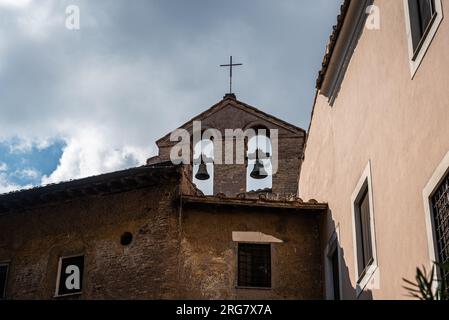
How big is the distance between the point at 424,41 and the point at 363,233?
12.8 feet

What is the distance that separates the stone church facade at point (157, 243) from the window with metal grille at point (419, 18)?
5902 mm

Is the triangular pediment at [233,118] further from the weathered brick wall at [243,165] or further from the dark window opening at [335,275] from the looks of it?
the dark window opening at [335,275]

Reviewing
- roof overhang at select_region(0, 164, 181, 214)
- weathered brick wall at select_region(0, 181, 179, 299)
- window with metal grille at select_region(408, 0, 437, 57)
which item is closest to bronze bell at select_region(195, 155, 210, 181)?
roof overhang at select_region(0, 164, 181, 214)

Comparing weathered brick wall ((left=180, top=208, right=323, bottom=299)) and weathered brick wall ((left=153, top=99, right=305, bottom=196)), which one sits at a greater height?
weathered brick wall ((left=153, top=99, right=305, bottom=196))

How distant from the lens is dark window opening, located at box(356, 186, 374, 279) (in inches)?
506

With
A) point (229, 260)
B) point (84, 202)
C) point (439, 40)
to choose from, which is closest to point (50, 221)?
point (84, 202)

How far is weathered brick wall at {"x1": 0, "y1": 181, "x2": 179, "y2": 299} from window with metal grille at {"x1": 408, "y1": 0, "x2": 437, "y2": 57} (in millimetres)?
6724

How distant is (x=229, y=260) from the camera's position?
627 inches

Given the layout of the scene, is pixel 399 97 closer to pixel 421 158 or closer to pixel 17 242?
pixel 421 158

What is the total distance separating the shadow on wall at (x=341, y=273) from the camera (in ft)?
42.7

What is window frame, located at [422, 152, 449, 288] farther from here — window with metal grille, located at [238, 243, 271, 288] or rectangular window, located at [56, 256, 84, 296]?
rectangular window, located at [56, 256, 84, 296]

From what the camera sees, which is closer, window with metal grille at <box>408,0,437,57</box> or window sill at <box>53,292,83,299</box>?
window with metal grille at <box>408,0,437,57</box>

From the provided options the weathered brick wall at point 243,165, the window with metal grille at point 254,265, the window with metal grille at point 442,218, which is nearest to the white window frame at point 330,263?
the window with metal grille at point 254,265

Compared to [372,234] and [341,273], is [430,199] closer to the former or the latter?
[372,234]
